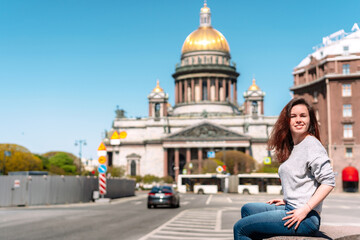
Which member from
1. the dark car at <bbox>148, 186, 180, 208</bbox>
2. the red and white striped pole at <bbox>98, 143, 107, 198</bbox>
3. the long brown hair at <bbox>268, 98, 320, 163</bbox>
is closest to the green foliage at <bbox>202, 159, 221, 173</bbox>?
the red and white striped pole at <bbox>98, 143, 107, 198</bbox>

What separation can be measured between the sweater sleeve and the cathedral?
97552 millimetres

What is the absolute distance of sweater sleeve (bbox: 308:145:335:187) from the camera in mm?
4512

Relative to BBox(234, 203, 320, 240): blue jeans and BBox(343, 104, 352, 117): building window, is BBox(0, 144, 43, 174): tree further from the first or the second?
BBox(234, 203, 320, 240): blue jeans

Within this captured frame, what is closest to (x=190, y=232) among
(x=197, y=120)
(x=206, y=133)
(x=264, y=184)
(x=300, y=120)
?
(x=300, y=120)

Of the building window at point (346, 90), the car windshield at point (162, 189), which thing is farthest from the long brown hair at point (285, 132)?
the building window at point (346, 90)

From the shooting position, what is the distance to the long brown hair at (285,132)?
505cm

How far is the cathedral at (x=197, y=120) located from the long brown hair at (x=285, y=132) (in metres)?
96.8

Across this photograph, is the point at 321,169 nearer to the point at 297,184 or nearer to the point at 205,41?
the point at 297,184

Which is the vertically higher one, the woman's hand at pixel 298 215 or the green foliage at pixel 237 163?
the green foliage at pixel 237 163

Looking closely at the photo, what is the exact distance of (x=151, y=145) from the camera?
11631cm

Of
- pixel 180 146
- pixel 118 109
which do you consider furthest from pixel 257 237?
pixel 118 109

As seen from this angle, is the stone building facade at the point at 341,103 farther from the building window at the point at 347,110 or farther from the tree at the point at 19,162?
the tree at the point at 19,162

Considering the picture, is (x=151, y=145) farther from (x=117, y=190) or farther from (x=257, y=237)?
(x=257, y=237)

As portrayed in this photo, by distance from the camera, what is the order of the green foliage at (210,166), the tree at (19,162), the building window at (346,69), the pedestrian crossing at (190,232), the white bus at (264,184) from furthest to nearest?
the tree at (19,162) → the green foliage at (210,166) → the building window at (346,69) → the white bus at (264,184) → the pedestrian crossing at (190,232)
